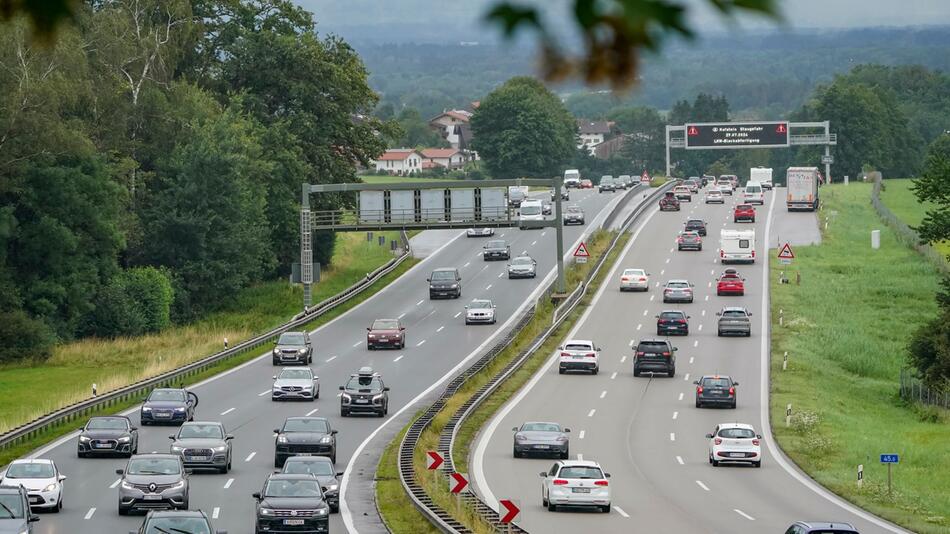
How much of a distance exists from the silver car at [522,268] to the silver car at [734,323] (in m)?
22.2

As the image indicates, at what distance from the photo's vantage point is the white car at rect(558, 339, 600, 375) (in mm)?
60125

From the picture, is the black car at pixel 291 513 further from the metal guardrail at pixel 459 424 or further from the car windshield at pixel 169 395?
the car windshield at pixel 169 395

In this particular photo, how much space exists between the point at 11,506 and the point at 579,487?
11.4 m

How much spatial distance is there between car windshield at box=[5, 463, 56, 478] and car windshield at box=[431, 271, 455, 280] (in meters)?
52.3

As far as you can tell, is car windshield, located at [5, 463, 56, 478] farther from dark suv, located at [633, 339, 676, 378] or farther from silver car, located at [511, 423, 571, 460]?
dark suv, located at [633, 339, 676, 378]

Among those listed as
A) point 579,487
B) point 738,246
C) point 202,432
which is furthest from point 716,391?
point 738,246

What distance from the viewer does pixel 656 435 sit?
4738 cm

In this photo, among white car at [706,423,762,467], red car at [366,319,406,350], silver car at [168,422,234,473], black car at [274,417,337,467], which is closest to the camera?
silver car at [168,422,234,473]

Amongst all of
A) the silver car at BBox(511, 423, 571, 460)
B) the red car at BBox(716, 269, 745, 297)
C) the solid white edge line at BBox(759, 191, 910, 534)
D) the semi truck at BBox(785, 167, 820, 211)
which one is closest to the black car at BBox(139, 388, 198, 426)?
the silver car at BBox(511, 423, 571, 460)

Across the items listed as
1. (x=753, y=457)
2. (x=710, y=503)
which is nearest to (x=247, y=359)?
(x=753, y=457)

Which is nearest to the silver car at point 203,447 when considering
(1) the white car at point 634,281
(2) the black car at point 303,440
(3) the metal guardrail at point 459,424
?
(2) the black car at point 303,440

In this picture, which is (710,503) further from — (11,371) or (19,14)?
(11,371)

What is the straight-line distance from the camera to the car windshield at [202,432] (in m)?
38.2

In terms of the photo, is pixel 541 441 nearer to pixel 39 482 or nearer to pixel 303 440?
pixel 303 440
